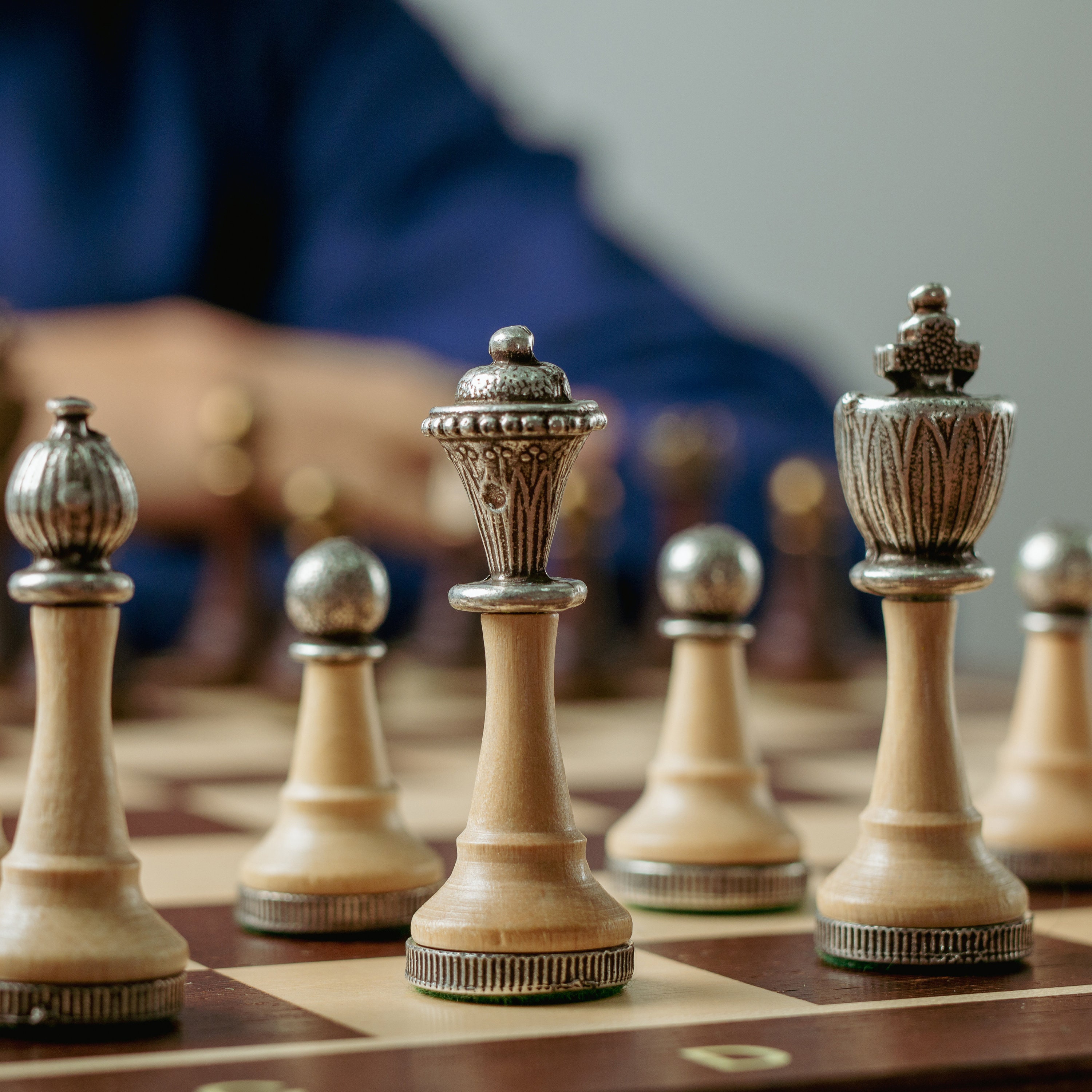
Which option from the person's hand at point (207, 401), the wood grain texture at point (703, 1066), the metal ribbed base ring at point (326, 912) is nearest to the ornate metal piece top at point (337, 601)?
the metal ribbed base ring at point (326, 912)

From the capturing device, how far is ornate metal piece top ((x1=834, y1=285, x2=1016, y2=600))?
0.85m

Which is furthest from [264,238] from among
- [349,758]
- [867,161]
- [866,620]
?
[349,758]

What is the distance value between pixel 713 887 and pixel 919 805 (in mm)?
197

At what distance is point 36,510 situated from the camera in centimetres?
72

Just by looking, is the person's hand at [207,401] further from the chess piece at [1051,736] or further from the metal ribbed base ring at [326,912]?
the metal ribbed base ring at [326,912]

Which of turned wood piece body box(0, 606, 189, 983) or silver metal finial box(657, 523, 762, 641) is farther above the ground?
silver metal finial box(657, 523, 762, 641)

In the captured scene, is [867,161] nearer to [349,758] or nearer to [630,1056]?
[349,758]

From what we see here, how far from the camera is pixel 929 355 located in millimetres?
867

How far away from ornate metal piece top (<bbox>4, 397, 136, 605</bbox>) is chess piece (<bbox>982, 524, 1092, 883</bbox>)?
0.62 m

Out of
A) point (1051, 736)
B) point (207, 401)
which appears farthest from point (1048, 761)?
point (207, 401)

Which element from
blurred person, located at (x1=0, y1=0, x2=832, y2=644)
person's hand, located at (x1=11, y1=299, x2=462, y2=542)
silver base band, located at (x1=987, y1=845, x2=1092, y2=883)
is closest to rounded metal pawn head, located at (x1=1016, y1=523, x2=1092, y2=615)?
silver base band, located at (x1=987, y1=845, x2=1092, y2=883)

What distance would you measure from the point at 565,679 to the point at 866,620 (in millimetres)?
1102

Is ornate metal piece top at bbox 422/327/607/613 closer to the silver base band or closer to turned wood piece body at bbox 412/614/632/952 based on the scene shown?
turned wood piece body at bbox 412/614/632/952

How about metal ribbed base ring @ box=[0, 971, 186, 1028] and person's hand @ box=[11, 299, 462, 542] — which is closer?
metal ribbed base ring @ box=[0, 971, 186, 1028]
